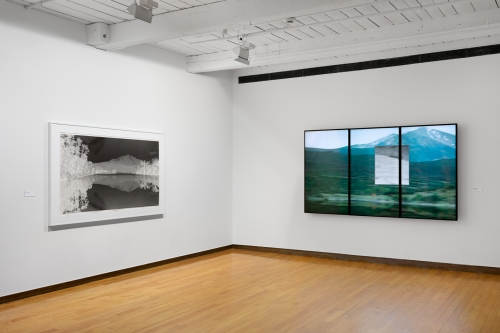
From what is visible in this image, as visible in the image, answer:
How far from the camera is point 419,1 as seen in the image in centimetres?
613

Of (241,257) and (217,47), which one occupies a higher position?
(217,47)

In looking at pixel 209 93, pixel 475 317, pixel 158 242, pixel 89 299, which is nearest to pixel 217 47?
pixel 209 93

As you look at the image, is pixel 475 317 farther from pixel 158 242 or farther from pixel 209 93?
pixel 209 93

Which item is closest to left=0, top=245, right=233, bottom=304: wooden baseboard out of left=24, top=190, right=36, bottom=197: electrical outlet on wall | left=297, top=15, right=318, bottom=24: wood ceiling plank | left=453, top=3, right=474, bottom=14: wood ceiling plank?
left=24, top=190, right=36, bottom=197: electrical outlet on wall

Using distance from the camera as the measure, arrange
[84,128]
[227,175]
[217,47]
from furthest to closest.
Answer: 1. [227,175]
2. [217,47]
3. [84,128]

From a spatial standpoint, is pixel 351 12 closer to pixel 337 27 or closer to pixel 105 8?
pixel 337 27

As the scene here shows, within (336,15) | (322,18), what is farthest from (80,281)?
(336,15)

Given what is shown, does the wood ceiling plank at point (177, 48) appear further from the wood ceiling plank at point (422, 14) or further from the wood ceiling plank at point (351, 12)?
the wood ceiling plank at point (422, 14)

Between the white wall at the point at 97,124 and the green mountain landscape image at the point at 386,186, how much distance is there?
1.94 meters

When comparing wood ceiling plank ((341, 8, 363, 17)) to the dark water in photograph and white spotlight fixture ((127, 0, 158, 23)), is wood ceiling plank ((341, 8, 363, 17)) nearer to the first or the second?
white spotlight fixture ((127, 0, 158, 23))

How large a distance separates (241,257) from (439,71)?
15.2 ft

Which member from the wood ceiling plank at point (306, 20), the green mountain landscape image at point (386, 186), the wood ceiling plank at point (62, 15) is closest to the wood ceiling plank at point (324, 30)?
the wood ceiling plank at point (306, 20)

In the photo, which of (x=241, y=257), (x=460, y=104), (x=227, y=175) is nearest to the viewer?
(x=460, y=104)

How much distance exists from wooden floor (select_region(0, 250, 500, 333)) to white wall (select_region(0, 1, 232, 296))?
1.56ft
